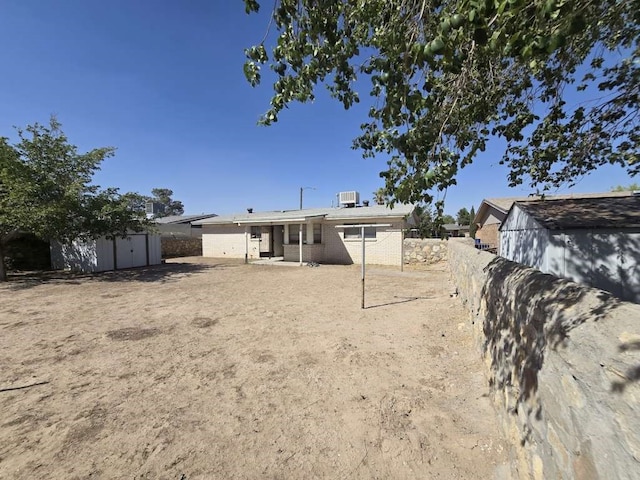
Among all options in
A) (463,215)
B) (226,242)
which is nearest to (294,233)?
(226,242)

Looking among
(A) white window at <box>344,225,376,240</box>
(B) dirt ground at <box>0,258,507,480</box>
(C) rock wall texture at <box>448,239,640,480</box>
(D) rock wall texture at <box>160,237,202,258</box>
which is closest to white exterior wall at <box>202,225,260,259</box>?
(D) rock wall texture at <box>160,237,202,258</box>

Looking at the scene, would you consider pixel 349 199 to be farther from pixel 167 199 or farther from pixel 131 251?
pixel 167 199

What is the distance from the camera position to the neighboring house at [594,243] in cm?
594

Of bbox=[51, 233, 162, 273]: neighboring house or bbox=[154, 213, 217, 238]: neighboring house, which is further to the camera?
bbox=[154, 213, 217, 238]: neighboring house

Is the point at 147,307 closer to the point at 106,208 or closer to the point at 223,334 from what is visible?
the point at 223,334

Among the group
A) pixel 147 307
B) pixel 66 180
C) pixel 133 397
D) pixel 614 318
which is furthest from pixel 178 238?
pixel 614 318

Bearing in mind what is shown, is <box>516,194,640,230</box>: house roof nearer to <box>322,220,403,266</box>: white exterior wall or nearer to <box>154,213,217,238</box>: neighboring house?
<box>322,220,403,266</box>: white exterior wall

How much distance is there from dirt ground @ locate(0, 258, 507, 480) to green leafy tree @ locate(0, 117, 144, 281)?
482 centimetres

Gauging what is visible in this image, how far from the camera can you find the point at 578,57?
3.85 meters

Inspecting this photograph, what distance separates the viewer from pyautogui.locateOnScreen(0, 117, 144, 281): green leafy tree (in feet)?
32.5

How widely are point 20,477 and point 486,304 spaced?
15.6ft

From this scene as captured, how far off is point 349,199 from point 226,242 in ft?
30.9

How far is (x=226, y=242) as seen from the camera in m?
20.8

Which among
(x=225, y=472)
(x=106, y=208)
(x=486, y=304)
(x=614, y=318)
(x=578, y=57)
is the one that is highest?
(x=578, y=57)
